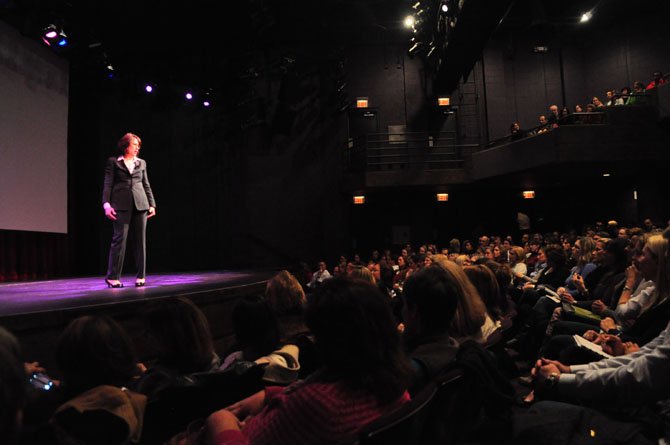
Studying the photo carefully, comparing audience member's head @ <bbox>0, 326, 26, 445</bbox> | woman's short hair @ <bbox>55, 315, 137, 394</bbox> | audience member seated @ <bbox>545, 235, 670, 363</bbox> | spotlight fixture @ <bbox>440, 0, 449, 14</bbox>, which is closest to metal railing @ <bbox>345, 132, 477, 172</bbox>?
spotlight fixture @ <bbox>440, 0, 449, 14</bbox>

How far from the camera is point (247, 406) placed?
1.63 meters

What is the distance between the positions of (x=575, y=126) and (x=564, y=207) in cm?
407

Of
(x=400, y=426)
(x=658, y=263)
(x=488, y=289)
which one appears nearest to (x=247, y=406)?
(x=400, y=426)

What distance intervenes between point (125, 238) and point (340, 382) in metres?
4.19

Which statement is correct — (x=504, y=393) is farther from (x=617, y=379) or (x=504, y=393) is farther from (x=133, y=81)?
(x=133, y=81)

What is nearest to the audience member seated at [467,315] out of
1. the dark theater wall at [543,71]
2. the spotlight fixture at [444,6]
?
the spotlight fixture at [444,6]

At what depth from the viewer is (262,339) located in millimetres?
2004

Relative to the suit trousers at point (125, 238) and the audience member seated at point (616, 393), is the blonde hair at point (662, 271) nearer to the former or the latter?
the audience member seated at point (616, 393)

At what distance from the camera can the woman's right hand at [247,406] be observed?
161cm

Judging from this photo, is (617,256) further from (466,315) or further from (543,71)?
(543,71)

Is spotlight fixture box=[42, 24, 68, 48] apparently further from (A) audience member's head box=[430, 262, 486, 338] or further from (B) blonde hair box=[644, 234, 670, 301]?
(B) blonde hair box=[644, 234, 670, 301]

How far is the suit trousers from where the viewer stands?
193 inches

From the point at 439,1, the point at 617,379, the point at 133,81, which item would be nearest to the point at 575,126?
the point at 439,1

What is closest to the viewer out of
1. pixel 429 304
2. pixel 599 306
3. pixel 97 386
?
pixel 97 386
